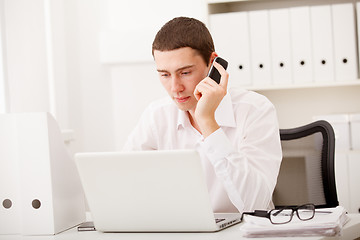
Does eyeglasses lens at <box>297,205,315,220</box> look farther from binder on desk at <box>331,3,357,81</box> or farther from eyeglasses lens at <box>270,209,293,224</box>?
binder on desk at <box>331,3,357,81</box>

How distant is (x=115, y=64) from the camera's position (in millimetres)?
3578

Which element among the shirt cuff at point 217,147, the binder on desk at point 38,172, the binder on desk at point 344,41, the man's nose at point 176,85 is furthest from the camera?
the binder on desk at point 344,41

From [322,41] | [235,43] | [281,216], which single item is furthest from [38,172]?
[322,41]

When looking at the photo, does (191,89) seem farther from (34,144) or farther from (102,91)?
(102,91)

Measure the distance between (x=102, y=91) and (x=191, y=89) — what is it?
1705 mm

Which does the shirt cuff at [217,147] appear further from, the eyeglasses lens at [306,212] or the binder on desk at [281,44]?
the binder on desk at [281,44]

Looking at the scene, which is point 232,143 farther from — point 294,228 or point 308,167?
point 294,228

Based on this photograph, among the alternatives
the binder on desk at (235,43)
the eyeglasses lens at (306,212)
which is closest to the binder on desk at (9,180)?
the eyeglasses lens at (306,212)

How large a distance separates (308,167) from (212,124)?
1.71ft

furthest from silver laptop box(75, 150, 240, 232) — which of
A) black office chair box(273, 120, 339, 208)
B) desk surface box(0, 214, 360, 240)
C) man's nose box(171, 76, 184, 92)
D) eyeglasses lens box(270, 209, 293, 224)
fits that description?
black office chair box(273, 120, 339, 208)

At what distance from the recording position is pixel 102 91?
359cm

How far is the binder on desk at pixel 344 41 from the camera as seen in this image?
9.63ft

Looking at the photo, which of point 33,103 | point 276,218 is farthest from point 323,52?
point 276,218

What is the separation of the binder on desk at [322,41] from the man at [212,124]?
1.00 meters
